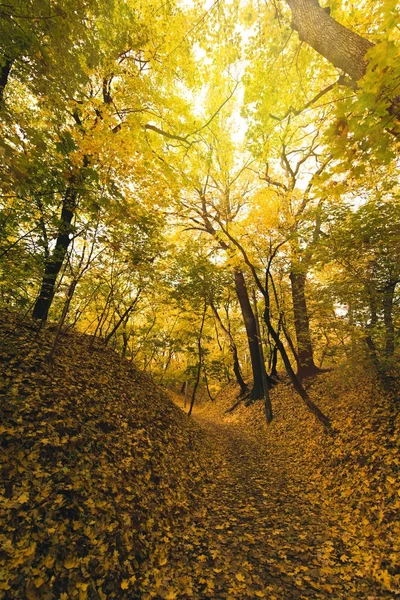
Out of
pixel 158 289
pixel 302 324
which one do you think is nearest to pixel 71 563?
pixel 158 289

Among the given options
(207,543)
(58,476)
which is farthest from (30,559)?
(207,543)

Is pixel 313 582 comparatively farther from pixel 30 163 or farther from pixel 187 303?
pixel 187 303

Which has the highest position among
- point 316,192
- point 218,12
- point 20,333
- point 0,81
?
point 218,12

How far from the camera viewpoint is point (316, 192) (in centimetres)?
305

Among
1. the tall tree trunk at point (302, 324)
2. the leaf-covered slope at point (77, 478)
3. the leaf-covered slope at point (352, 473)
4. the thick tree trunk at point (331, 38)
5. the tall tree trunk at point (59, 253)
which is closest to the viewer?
the leaf-covered slope at point (77, 478)

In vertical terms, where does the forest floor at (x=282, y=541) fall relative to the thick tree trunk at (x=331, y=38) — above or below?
below

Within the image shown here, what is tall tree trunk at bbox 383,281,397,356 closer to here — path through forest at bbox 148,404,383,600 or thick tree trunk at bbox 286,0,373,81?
path through forest at bbox 148,404,383,600

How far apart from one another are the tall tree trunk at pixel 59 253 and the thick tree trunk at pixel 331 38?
403 cm

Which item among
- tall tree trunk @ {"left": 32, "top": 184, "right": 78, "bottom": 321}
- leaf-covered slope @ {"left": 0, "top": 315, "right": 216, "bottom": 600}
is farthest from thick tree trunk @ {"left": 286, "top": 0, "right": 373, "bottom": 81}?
leaf-covered slope @ {"left": 0, "top": 315, "right": 216, "bottom": 600}

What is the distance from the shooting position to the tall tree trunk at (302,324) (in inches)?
375

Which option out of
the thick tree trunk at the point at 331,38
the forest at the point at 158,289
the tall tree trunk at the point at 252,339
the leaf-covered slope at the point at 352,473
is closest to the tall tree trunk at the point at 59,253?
the forest at the point at 158,289

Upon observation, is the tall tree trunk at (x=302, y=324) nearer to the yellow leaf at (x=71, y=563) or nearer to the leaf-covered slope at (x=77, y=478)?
the leaf-covered slope at (x=77, y=478)

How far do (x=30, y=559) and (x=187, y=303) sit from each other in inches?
398

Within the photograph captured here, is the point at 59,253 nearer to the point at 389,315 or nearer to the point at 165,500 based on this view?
the point at 165,500
